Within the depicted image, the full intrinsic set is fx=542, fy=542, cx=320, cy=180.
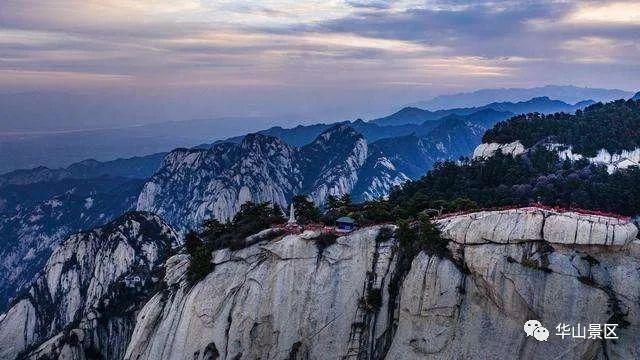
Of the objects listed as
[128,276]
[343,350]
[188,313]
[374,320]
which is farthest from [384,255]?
[128,276]

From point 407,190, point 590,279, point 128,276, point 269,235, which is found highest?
point 590,279

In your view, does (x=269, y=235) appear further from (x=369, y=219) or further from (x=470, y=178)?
(x=470, y=178)

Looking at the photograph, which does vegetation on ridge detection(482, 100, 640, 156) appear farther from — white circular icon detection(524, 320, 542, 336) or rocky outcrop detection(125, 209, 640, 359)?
white circular icon detection(524, 320, 542, 336)

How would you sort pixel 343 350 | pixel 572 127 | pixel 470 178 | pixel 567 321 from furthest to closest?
pixel 572 127 < pixel 470 178 < pixel 343 350 < pixel 567 321

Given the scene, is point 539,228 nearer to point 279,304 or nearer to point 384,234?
point 384,234

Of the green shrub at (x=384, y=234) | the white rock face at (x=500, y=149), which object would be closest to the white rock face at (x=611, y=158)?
the white rock face at (x=500, y=149)

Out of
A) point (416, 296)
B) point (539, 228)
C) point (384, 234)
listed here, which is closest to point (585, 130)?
point (539, 228)

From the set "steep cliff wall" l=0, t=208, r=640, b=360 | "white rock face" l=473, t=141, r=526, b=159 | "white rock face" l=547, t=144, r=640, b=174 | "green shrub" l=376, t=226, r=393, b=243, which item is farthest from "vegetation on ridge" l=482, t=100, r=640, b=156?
"steep cliff wall" l=0, t=208, r=640, b=360

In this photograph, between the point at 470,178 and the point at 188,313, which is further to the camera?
the point at 470,178
